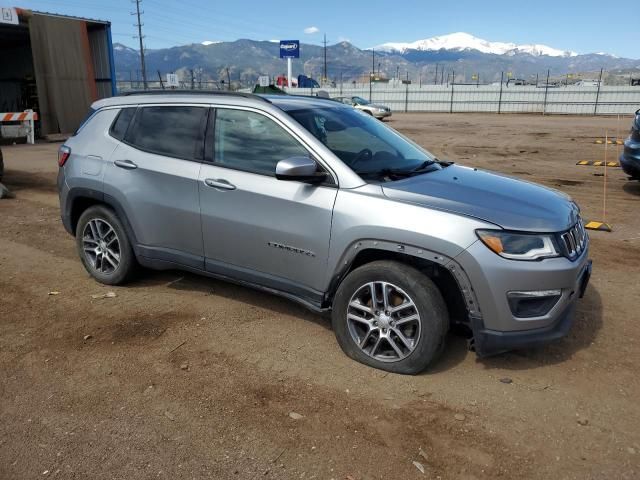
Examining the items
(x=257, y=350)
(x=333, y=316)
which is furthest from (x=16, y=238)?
(x=333, y=316)

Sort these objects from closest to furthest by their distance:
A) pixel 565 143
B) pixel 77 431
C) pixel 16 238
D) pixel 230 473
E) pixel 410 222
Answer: pixel 230 473 → pixel 77 431 → pixel 410 222 → pixel 16 238 → pixel 565 143

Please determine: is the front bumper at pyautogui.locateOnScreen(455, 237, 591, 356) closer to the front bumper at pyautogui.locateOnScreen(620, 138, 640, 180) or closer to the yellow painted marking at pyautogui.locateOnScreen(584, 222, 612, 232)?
the yellow painted marking at pyautogui.locateOnScreen(584, 222, 612, 232)

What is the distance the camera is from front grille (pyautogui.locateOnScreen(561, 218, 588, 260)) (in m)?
3.31

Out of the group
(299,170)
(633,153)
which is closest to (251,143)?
(299,170)

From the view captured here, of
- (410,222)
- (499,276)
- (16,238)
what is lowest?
(16,238)

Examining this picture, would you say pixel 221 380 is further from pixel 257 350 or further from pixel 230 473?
pixel 230 473

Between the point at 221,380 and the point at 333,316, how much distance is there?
85cm

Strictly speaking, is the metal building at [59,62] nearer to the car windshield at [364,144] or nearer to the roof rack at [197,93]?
the roof rack at [197,93]

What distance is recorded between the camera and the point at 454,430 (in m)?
2.90

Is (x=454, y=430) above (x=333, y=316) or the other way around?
the other way around

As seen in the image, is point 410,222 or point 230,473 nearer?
point 230,473

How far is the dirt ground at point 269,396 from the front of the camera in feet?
8.73

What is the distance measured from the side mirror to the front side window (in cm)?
21

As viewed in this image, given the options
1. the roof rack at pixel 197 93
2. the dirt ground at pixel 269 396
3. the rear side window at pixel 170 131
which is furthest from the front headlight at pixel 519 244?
the rear side window at pixel 170 131
